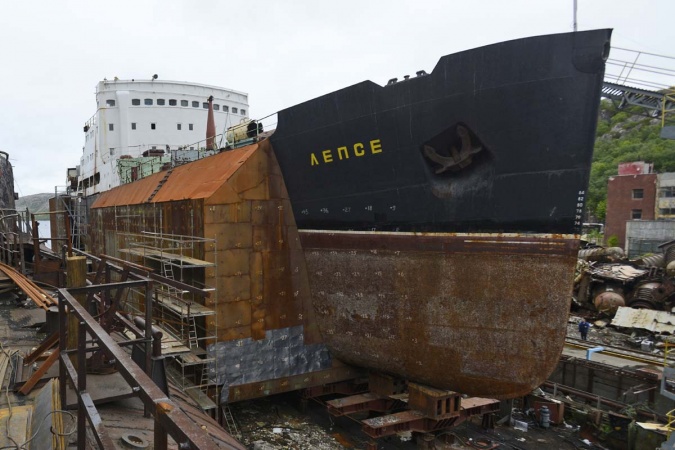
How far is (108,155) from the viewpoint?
A: 23281 millimetres

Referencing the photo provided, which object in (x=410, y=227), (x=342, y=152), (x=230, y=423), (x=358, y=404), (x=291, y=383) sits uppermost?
(x=342, y=152)

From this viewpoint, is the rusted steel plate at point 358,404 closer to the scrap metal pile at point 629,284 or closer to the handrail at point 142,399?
the handrail at point 142,399

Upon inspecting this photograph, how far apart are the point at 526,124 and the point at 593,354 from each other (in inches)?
481

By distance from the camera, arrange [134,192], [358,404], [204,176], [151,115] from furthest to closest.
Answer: [151,115]
[134,192]
[204,176]
[358,404]

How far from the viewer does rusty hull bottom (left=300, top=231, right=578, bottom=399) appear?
7070mm

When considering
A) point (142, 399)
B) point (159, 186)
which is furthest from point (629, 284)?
point (142, 399)

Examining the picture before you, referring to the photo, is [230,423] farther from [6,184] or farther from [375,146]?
[6,184]

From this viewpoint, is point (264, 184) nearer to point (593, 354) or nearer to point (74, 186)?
point (593, 354)

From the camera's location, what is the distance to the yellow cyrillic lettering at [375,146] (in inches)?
333

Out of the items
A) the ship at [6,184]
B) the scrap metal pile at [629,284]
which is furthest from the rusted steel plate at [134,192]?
the scrap metal pile at [629,284]

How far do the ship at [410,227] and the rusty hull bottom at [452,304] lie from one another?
2 centimetres

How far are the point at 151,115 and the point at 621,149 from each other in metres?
72.4

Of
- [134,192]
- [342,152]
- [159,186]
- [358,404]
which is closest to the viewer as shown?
[342,152]

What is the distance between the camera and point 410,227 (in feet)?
27.2
